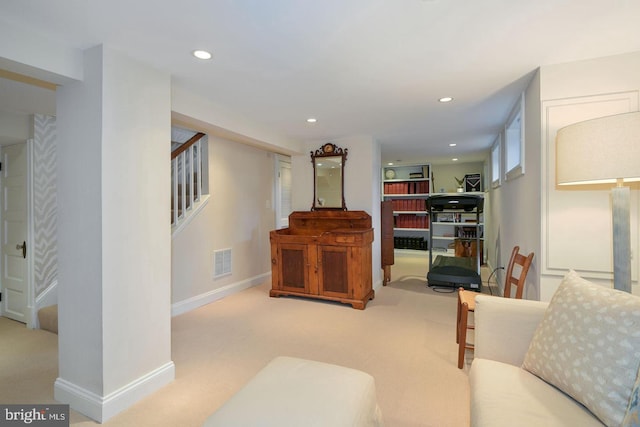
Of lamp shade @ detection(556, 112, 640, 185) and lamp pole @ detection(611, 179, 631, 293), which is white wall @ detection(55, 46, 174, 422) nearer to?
lamp shade @ detection(556, 112, 640, 185)

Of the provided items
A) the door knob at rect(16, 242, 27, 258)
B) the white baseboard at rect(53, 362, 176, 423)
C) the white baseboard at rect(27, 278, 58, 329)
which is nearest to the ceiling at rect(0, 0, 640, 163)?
the white baseboard at rect(53, 362, 176, 423)

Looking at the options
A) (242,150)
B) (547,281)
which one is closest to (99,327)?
(547,281)

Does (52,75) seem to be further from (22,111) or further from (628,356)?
(628,356)

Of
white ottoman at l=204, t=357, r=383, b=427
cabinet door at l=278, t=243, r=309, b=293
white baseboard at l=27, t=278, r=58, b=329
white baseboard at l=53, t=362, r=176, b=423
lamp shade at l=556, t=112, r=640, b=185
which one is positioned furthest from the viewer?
cabinet door at l=278, t=243, r=309, b=293

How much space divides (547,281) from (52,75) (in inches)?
132

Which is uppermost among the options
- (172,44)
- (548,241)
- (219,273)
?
(172,44)

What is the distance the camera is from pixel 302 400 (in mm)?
1216

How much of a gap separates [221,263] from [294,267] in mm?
1007

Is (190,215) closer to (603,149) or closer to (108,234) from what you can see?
(108,234)

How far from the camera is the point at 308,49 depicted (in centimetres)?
186

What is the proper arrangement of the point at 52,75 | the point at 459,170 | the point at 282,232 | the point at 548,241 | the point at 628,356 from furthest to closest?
the point at 459,170
the point at 282,232
the point at 548,241
the point at 52,75
the point at 628,356

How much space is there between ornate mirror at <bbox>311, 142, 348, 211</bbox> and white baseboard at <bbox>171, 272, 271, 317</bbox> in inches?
57.7

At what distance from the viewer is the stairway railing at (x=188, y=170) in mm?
3785

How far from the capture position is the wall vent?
4043 millimetres
